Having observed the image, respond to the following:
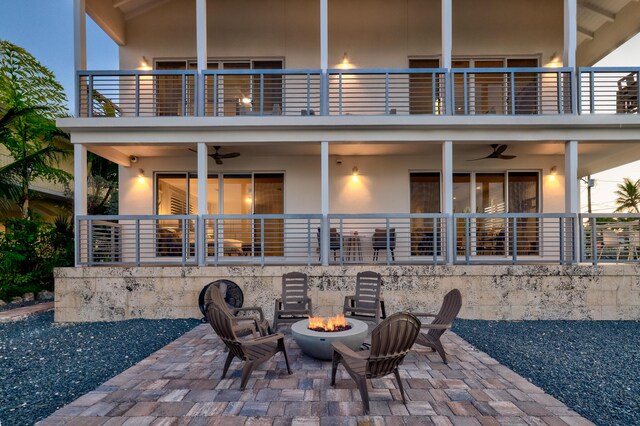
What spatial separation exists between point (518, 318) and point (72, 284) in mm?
8764

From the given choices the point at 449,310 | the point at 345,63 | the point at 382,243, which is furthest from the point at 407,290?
the point at 345,63

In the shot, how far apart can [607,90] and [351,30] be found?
612cm

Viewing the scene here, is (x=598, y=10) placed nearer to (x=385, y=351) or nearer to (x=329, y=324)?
(x=329, y=324)

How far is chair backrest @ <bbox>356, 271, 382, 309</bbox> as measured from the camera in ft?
20.1

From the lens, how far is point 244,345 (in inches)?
147

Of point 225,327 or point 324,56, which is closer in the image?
point 225,327

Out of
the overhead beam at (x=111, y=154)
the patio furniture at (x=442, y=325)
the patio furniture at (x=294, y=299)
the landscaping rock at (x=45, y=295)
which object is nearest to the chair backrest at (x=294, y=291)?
the patio furniture at (x=294, y=299)

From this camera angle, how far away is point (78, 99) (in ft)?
24.4

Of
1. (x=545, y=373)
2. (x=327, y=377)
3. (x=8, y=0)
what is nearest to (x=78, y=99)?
(x=327, y=377)

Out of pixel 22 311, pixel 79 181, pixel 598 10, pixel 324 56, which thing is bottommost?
pixel 22 311

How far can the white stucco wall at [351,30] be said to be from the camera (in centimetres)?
925

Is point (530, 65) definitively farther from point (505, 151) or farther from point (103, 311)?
point (103, 311)

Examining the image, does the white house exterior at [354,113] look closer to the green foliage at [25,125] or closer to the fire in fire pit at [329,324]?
the green foliage at [25,125]

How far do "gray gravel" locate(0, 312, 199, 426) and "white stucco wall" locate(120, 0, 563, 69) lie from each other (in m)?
6.79
